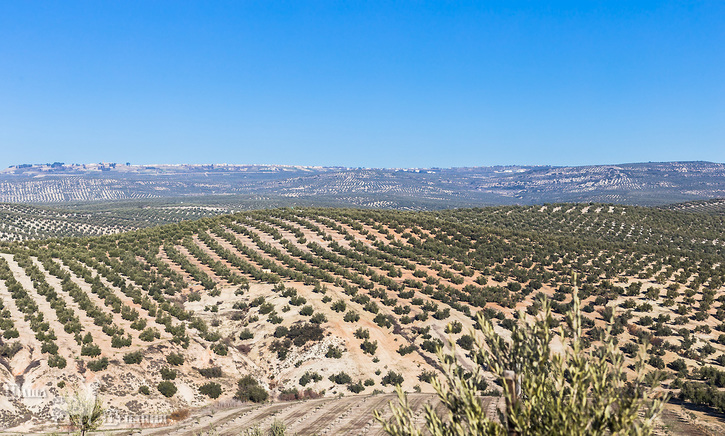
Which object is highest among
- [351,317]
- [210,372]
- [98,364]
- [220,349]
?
[98,364]

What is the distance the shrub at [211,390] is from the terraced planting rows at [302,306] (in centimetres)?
7

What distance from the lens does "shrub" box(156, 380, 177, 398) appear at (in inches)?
903

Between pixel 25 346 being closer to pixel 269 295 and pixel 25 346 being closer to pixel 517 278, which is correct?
pixel 269 295

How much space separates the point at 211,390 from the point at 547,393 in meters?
21.3

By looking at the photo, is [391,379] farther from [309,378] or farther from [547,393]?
[547,393]

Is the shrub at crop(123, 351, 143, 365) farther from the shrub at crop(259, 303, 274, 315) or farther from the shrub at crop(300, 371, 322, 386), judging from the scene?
the shrub at crop(259, 303, 274, 315)

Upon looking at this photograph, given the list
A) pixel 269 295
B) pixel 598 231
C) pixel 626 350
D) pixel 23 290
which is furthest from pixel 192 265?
pixel 598 231

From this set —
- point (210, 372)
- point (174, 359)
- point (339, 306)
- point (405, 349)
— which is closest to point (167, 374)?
point (174, 359)

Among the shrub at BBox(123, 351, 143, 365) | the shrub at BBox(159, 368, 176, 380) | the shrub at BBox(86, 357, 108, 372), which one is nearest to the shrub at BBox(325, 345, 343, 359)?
the shrub at BBox(159, 368, 176, 380)

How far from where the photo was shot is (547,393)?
7.05 metres

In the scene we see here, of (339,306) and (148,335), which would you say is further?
(339,306)

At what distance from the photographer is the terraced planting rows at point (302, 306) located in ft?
79.3

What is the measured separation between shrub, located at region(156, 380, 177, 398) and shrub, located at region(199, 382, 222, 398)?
1499mm

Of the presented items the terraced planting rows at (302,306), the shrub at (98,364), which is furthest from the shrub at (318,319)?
the shrub at (98,364)
